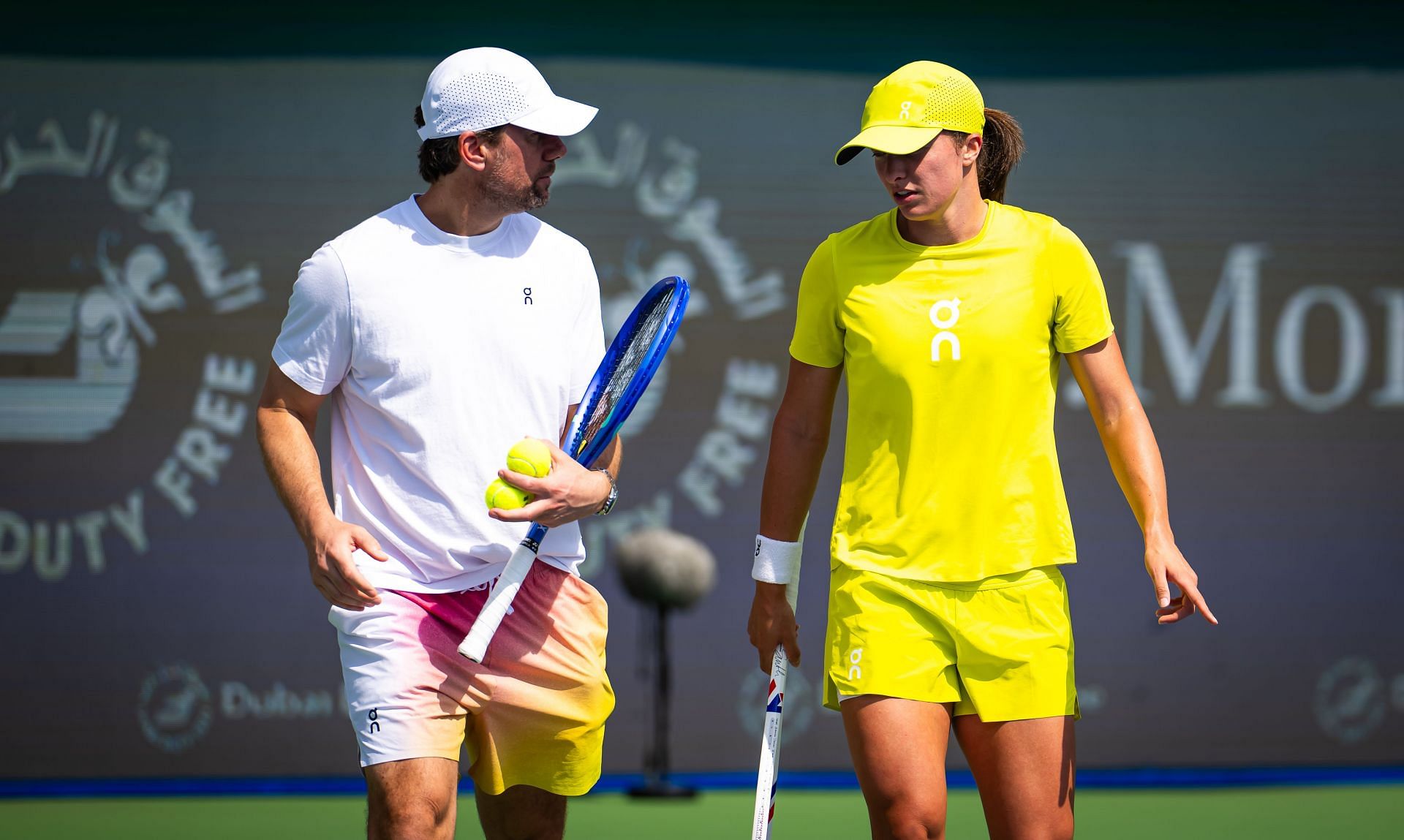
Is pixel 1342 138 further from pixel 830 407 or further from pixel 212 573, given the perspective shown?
pixel 212 573

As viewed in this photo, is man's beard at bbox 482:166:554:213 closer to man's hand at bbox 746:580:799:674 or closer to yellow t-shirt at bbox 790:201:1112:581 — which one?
yellow t-shirt at bbox 790:201:1112:581

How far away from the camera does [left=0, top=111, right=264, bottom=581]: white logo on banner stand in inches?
249

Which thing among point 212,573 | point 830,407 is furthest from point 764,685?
point 830,407

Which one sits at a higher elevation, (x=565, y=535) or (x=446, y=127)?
(x=446, y=127)

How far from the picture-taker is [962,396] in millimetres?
3240

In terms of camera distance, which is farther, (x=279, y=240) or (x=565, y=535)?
(x=279, y=240)

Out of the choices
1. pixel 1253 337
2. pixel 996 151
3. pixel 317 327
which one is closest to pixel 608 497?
Answer: pixel 317 327

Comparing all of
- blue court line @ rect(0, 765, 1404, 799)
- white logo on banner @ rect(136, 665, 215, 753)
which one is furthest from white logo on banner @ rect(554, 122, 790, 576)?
white logo on banner @ rect(136, 665, 215, 753)

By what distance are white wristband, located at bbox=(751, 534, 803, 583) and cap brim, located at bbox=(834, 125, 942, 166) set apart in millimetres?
821

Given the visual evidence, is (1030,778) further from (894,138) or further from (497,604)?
(894,138)

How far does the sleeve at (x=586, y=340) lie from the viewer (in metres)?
3.55

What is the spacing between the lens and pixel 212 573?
21.0ft

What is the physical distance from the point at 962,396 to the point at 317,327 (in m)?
1.28

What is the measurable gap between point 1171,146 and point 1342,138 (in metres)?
0.71
